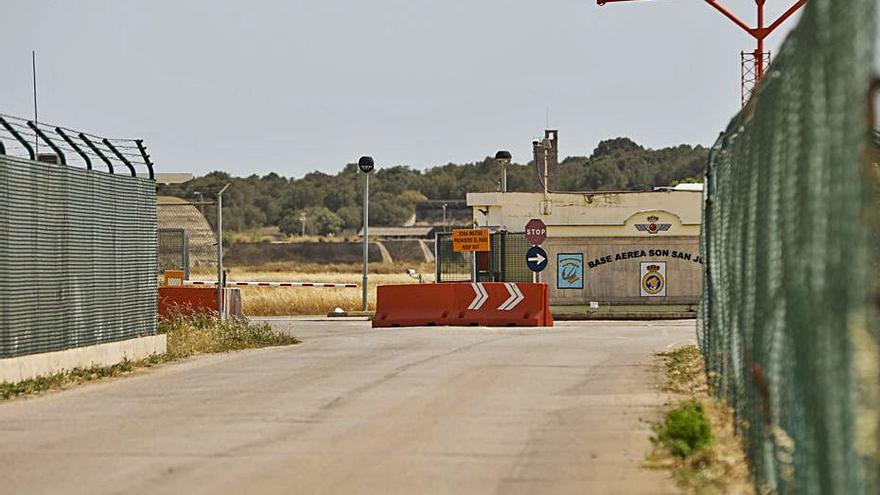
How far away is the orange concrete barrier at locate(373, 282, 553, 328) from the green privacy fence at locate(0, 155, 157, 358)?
11.6m

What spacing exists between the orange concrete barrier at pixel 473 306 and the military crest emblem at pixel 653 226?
50.6 feet

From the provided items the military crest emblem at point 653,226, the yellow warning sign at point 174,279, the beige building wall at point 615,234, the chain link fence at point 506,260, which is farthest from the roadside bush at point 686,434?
the military crest emblem at point 653,226

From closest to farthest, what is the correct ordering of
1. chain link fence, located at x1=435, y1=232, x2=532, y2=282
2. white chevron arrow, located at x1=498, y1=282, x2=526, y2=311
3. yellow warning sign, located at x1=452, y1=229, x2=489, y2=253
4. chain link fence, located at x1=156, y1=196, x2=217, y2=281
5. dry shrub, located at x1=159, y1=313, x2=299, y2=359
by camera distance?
dry shrub, located at x1=159, y1=313, x2=299, y2=359
white chevron arrow, located at x1=498, y1=282, x2=526, y2=311
chain link fence, located at x1=156, y1=196, x2=217, y2=281
yellow warning sign, located at x1=452, y1=229, x2=489, y2=253
chain link fence, located at x1=435, y1=232, x2=532, y2=282

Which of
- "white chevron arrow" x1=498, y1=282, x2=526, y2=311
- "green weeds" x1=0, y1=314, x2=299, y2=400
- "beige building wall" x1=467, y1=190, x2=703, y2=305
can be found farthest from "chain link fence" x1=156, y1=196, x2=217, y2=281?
"green weeds" x1=0, y1=314, x2=299, y2=400

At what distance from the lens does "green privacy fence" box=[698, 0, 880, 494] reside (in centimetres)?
482

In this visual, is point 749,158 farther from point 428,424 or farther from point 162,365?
point 162,365

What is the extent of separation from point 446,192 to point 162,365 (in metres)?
162

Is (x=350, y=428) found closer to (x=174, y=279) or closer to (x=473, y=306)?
(x=174, y=279)

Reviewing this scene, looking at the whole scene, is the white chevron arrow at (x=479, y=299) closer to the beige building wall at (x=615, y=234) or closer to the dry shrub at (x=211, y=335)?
the dry shrub at (x=211, y=335)

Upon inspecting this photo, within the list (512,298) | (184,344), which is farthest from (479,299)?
(184,344)

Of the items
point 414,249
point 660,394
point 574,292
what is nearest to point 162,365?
point 660,394

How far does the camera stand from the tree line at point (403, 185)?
6220 inches

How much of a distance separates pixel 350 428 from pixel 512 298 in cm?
1945

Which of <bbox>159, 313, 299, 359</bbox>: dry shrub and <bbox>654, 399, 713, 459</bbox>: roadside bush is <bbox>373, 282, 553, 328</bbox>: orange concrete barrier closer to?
<bbox>159, 313, 299, 359</bbox>: dry shrub
